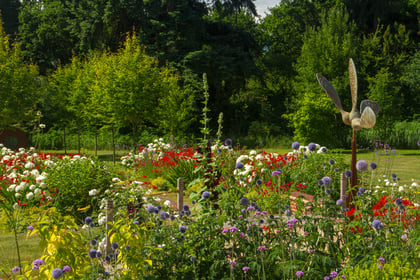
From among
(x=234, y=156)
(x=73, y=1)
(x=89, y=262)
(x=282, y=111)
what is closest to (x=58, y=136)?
(x=73, y=1)

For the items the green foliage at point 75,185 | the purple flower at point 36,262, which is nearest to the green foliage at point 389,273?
the purple flower at point 36,262

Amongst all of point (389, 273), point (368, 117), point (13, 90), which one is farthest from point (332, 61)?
point (389, 273)

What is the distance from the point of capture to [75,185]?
22.8ft

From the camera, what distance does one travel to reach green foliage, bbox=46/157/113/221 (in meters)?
6.84

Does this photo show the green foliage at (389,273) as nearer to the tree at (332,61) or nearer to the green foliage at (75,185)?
the green foliage at (75,185)

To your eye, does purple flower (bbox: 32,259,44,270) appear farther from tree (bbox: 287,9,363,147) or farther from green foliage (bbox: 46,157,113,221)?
tree (bbox: 287,9,363,147)

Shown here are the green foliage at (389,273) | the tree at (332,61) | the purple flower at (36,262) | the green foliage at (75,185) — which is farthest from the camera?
the tree at (332,61)

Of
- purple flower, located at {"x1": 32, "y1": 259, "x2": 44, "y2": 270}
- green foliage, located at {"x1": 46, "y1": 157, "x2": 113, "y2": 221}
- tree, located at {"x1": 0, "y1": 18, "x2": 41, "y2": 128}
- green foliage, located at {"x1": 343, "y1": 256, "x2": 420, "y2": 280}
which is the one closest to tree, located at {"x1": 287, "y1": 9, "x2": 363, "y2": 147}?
tree, located at {"x1": 0, "y1": 18, "x2": 41, "y2": 128}

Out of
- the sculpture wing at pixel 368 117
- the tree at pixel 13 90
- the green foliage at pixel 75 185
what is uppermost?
the tree at pixel 13 90

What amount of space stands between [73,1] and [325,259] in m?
28.6

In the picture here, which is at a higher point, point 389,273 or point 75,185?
point 389,273

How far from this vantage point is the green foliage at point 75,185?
684 centimetres

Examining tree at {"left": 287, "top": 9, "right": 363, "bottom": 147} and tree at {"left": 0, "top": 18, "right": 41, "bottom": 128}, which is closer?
tree at {"left": 0, "top": 18, "right": 41, "bottom": 128}

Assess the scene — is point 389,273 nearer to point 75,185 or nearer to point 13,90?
point 75,185
